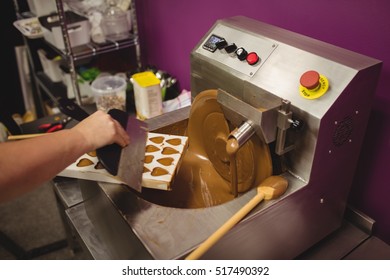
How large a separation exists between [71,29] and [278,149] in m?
1.43

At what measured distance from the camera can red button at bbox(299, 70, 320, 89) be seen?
87 centimetres

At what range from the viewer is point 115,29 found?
2.07 meters

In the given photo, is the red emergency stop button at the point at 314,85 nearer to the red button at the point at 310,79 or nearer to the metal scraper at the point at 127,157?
the red button at the point at 310,79

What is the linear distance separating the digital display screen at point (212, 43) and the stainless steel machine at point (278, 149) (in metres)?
0.02

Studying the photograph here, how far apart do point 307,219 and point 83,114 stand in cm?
74

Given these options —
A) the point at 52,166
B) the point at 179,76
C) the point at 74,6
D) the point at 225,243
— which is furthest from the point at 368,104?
the point at 74,6

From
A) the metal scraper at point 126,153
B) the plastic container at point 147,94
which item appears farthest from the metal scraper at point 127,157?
the plastic container at point 147,94

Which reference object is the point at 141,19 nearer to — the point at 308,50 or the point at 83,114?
the point at 83,114

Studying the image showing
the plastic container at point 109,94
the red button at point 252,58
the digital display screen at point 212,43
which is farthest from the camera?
the plastic container at point 109,94

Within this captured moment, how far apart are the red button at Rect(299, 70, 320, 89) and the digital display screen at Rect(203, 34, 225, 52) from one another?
34cm

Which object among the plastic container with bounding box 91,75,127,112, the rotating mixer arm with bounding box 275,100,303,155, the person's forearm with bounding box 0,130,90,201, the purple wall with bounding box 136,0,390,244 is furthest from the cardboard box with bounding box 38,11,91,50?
the rotating mixer arm with bounding box 275,100,303,155

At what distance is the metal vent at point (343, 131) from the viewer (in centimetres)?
91

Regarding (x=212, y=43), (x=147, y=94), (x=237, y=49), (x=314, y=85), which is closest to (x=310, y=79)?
(x=314, y=85)

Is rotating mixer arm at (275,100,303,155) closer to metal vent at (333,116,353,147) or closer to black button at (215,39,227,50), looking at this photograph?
metal vent at (333,116,353,147)
